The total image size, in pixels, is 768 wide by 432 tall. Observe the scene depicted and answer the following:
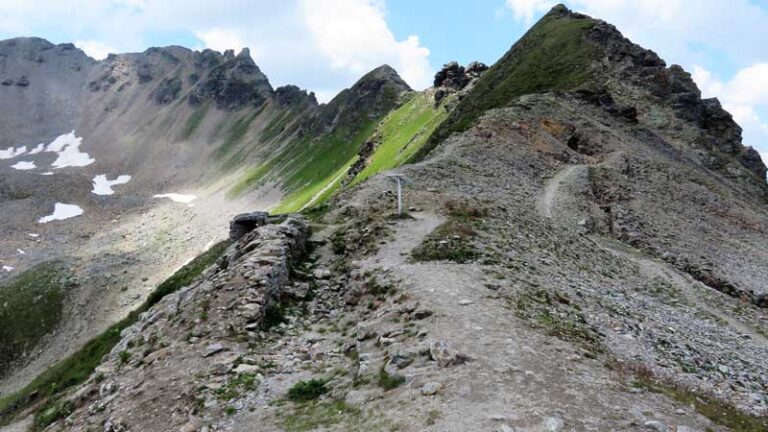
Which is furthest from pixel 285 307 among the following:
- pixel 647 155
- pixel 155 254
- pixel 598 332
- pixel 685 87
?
pixel 155 254

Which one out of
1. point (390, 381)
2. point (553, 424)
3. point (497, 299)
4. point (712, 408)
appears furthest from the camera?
point (497, 299)

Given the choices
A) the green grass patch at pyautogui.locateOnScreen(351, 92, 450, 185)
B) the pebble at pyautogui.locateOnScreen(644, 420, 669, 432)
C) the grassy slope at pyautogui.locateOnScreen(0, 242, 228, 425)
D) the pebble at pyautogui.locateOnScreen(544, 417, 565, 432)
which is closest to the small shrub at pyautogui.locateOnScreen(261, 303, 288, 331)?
the pebble at pyautogui.locateOnScreen(544, 417, 565, 432)

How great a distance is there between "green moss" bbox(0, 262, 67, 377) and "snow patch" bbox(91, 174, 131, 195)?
90332mm

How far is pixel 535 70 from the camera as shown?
76.3 m

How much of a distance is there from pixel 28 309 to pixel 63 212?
3083 inches

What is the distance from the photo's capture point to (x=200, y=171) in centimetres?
19162

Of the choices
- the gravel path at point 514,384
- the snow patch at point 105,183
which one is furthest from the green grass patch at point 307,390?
the snow patch at point 105,183

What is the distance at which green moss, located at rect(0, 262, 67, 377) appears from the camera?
244 ft

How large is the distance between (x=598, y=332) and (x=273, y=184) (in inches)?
5308

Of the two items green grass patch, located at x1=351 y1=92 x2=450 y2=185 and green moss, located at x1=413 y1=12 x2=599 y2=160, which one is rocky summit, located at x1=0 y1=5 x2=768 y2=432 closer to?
green moss, located at x1=413 y1=12 x2=599 y2=160

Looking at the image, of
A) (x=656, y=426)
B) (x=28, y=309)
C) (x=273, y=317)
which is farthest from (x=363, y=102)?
(x=656, y=426)

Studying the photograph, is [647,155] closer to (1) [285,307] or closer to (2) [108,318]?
(1) [285,307]

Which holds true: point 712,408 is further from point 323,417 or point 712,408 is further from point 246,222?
point 246,222

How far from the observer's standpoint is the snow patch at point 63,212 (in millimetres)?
143500
